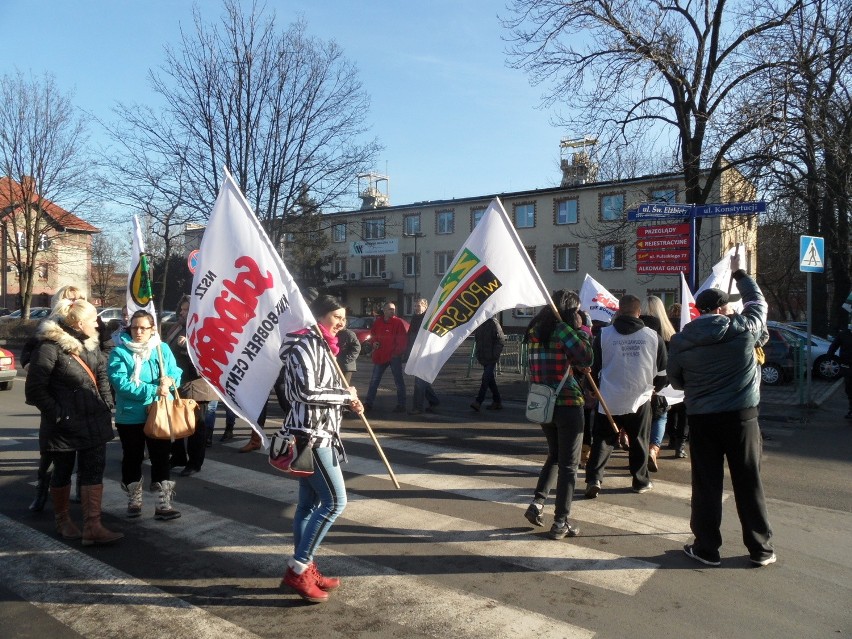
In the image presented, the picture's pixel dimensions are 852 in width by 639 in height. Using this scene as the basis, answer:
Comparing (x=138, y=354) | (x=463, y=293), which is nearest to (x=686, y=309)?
(x=463, y=293)

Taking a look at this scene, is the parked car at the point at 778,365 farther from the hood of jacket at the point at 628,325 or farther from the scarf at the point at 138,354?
the scarf at the point at 138,354

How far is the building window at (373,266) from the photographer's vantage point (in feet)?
161

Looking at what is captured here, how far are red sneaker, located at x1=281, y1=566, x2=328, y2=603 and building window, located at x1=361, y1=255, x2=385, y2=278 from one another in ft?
149

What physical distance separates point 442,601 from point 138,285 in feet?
14.7

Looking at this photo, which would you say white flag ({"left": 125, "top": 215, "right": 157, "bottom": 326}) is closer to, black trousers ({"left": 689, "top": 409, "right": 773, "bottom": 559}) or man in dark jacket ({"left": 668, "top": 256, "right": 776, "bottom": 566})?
man in dark jacket ({"left": 668, "top": 256, "right": 776, "bottom": 566})

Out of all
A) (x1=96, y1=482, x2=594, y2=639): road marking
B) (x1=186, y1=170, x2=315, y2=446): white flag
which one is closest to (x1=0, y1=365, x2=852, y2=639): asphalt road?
(x1=96, y1=482, x2=594, y2=639): road marking

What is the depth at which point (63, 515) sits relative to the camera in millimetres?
5062

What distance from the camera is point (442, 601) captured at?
3.90m

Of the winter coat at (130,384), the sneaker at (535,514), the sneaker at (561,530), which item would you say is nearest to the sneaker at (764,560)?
the sneaker at (561,530)

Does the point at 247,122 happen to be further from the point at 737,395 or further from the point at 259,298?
the point at 737,395

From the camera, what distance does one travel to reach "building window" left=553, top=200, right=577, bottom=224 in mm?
40031

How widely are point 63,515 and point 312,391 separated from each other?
8.84ft

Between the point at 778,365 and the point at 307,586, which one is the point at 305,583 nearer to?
the point at 307,586

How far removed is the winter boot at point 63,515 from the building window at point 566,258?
37.1 metres
